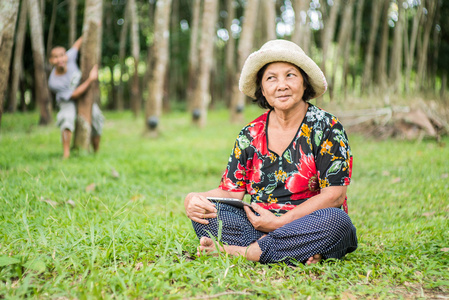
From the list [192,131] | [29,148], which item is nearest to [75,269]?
[29,148]

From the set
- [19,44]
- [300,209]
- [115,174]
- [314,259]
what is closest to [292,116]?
[300,209]

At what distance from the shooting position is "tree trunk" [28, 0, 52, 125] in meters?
10.5

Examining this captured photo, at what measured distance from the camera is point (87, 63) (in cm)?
647

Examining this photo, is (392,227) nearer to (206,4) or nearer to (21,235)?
(21,235)

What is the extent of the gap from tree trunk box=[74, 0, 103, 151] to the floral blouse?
4.26 metres

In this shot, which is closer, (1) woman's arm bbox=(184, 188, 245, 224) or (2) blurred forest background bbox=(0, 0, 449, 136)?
(1) woman's arm bbox=(184, 188, 245, 224)

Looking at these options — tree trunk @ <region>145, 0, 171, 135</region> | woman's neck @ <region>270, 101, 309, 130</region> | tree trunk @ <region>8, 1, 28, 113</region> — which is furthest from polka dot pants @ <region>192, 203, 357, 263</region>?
tree trunk @ <region>8, 1, 28, 113</region>

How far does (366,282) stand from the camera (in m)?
2.34

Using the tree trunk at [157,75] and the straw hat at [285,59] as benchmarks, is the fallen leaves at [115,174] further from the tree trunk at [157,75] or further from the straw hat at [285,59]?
the tree trunk at [157,75]

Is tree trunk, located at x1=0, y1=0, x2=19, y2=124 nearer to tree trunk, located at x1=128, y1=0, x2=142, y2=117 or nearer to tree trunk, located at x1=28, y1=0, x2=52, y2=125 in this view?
tree trunk, located at x1=28, y1=0, x2=52, y2=125

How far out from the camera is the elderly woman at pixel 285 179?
2.52 m

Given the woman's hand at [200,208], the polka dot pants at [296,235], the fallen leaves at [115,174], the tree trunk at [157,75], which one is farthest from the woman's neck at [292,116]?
the tree trunk at [157,75]

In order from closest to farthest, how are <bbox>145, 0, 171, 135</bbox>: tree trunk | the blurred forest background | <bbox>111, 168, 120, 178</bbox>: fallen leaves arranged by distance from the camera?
1. <bbox>111, 168, 120, 178</bbox>: fallen leaves
2. the blurred forest background
3. <bbox>145, 0, 171, 135</bbox>: tree trunk

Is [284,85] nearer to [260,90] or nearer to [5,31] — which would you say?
[260,90]
